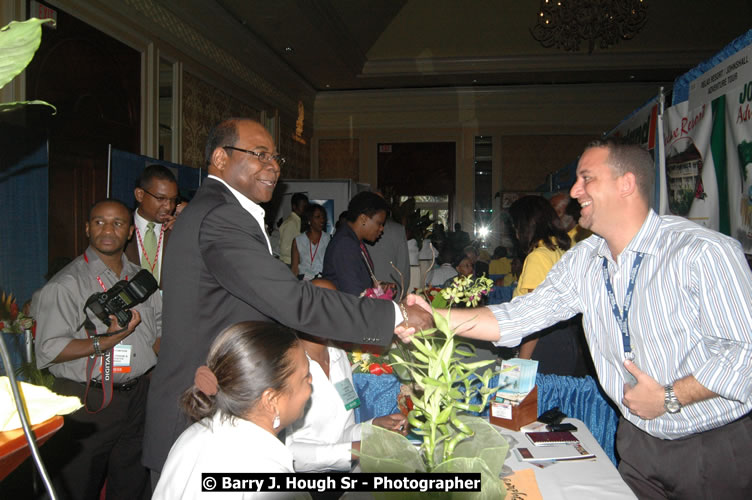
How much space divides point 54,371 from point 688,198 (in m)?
3.42

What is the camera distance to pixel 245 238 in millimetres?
1629

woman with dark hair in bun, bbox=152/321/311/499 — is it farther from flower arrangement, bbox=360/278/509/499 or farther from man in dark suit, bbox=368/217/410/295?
man in dark suit, bbox=368/217/410/295

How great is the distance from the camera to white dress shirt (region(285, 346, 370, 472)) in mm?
1915

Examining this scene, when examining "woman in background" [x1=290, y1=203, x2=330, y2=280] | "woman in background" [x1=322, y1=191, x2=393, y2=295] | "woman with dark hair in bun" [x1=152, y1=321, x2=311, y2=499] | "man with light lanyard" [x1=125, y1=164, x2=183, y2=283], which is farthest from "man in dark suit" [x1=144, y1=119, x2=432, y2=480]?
"woman in background" [x1=290, y1=203, x2=330, y2=280]

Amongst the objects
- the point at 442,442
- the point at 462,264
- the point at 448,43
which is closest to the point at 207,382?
the point at 442,442

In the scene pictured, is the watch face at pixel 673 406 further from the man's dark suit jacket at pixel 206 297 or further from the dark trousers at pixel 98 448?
the dark trousers at pixel 98 448

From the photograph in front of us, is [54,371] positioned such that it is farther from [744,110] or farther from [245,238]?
[744,110]

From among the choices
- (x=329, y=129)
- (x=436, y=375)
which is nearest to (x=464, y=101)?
(x=329, y=129)

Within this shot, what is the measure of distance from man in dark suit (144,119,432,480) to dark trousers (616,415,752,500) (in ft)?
3.23

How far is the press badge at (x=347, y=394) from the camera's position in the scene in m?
2.11

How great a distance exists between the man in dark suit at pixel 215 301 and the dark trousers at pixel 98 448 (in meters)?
0.97

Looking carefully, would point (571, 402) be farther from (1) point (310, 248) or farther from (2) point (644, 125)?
(1) point (310, 248)

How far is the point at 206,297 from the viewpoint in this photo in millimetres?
1609

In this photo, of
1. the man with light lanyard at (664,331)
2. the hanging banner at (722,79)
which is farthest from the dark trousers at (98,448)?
the hanging banner at (722,79)
